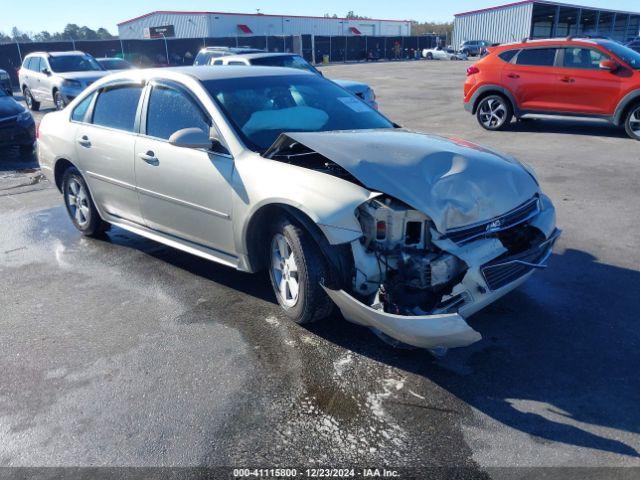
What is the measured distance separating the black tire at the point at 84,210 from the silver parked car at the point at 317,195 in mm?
272

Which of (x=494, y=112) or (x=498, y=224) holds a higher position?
(x=498, y=224)

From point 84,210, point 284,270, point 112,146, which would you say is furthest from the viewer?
point 84,210

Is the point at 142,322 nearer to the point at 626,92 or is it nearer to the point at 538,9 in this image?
the point at 626,92

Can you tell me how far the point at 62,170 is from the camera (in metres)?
6.16

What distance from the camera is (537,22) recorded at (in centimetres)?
5397

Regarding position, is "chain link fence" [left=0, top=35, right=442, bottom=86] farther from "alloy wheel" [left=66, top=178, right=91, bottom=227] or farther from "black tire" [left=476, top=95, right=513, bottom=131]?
"alloy wheel" [left=66, top=178, right=91, bottom=227]

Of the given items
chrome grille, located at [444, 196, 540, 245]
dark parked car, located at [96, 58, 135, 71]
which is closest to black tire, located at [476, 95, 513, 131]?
chrome grille, located at [444, 196, 540, 245]

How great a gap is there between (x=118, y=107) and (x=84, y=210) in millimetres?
1333

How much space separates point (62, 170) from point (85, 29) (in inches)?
4506

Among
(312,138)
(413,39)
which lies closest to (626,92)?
(312,138)

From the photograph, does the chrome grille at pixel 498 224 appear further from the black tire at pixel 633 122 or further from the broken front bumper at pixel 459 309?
the black tire at pixel 633 122

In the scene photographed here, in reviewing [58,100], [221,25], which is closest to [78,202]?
[58,100]

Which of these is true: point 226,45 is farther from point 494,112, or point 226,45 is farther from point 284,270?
point 284,270

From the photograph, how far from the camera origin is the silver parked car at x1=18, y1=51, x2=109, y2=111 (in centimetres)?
1638
